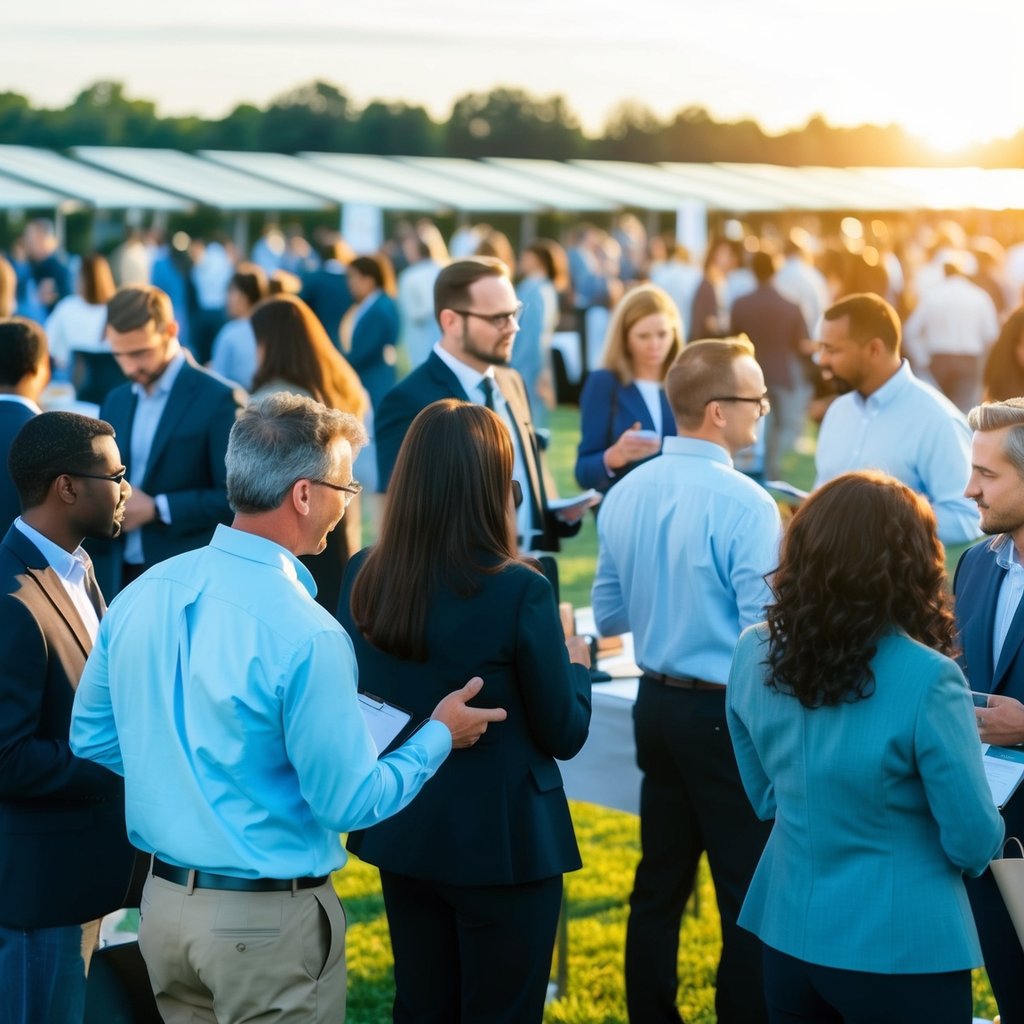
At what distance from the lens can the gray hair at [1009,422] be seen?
106 inches

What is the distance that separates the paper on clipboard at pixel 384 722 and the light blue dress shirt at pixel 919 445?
2.13m

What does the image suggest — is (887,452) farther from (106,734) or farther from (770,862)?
(106,734)

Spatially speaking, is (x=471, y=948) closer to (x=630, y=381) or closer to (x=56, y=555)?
(x=56, y=555)

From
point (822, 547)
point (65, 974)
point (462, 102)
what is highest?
point (462, 102)

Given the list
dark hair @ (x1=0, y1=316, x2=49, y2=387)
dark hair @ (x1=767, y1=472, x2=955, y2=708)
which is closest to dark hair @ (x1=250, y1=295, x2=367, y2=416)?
dark hair @ (x1=0, y1=316, x2=49, y2=387)

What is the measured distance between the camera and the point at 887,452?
4273 mm

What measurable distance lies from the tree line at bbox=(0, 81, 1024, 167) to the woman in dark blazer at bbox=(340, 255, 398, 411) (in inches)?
1741

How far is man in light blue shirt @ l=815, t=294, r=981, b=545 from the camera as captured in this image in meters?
4.19

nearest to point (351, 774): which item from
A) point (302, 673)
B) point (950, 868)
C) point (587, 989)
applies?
point (302, 673)

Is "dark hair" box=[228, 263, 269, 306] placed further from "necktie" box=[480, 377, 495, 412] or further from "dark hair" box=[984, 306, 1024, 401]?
"dark hair" box=[984, 306, 1024, 401]

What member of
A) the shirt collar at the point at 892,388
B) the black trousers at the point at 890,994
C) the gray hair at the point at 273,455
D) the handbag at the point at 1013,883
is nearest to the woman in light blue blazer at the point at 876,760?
the black trousers at the point at 890,994

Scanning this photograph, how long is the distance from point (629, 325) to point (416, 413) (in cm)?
101

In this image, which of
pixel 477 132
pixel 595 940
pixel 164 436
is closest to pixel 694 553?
pixel 595 940

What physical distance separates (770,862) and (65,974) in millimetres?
1272
